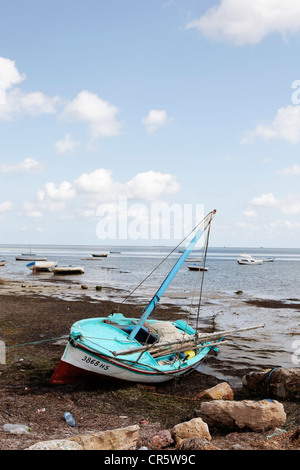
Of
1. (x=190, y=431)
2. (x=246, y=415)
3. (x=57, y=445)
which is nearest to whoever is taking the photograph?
(x=57, y=445)

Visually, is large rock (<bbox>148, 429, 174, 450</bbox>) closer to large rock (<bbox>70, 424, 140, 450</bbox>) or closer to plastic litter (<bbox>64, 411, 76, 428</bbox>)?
large rock (<bbox>70, 424, 140, 450</bbox>)

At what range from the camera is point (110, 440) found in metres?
6.25

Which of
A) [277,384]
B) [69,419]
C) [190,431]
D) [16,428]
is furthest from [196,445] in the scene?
[277,384]

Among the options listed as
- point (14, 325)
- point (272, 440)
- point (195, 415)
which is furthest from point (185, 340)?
point (14, 325)

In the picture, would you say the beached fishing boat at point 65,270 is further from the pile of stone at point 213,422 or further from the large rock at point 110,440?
the large rock at point 110,440

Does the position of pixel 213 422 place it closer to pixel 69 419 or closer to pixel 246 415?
pixel 246 415

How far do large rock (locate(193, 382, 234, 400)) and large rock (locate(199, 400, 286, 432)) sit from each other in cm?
199

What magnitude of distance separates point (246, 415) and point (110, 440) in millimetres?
3448

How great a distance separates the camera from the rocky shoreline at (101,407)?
7.14m

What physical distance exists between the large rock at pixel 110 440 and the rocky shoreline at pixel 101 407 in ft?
0.41
